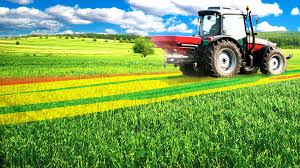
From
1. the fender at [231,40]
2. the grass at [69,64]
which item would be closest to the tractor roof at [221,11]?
the fender at [231,40]

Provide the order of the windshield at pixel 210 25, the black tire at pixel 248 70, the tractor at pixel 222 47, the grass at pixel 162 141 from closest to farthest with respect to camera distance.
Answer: the grass at pixel 162 141 < the tractor at pixel 222 47 < the windshield at pixel 210 25 < the black tire at pixel 248 70

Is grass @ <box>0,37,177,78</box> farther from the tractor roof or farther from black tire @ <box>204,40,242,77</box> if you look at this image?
black tire @ <box>204,40,242,77</box>

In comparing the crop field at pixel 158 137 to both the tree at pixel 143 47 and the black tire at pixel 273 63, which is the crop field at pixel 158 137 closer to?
the black tire at pixel 273 63

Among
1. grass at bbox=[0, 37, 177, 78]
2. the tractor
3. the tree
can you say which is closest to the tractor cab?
the tractor

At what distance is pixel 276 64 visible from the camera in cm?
1596

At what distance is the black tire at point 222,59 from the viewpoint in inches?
521

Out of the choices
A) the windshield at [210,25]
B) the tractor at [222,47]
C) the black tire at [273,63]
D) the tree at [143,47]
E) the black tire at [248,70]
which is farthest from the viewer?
the tree at [143,47]

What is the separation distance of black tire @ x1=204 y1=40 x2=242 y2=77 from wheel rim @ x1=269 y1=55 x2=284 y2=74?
253 cm

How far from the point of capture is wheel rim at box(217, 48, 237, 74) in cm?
1383

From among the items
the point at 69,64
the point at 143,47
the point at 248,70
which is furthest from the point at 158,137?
the point at 143,47

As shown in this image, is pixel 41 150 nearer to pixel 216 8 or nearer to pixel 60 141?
pixel 60 141

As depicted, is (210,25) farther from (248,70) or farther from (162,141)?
(162,141)

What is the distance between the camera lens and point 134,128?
17.5 ft

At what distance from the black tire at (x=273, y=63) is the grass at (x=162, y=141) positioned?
8.89 meters
